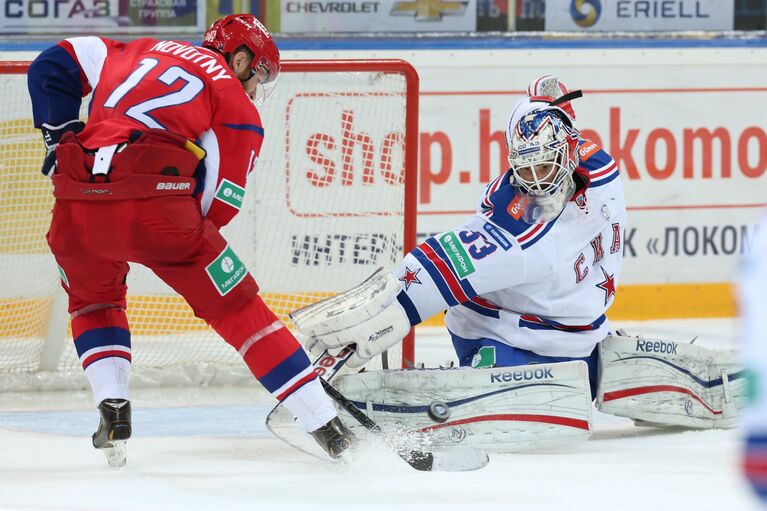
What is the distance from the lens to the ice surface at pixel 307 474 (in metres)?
2.48

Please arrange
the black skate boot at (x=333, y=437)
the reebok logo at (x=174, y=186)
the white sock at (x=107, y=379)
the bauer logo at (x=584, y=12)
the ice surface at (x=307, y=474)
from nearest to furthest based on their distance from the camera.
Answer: the ice surface at (x=307, y=474) → the reebok logo at (x=174, y=186) → the black skate boot at (x=333, y=437) → the white sock at (x=107, y=379) → the bauer logo at (x=584, y=12)

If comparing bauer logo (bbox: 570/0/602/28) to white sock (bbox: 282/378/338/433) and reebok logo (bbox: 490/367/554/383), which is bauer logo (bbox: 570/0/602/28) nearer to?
reebok logo (bbox: 490/367/554/383)

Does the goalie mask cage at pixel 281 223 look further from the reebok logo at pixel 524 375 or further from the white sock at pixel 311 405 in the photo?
the white sock at pixel 311 405

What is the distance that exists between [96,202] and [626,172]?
9.99 ft

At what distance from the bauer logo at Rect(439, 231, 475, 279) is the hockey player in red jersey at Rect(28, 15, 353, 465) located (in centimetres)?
55

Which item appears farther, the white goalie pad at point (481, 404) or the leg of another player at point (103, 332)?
Answer: the white goalie pad at point (481, 404)

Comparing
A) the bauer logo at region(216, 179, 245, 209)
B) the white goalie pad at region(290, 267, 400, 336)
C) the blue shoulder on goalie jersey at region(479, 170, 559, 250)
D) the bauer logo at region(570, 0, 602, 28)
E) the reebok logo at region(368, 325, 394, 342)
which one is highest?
the bauer logo at region(570, 0, 602, 28)

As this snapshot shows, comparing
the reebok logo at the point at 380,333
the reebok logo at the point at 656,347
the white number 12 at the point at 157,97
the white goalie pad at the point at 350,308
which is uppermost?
the white number 12 at the point at 157,97

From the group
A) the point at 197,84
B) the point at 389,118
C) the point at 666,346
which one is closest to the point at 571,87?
the point at 389,118

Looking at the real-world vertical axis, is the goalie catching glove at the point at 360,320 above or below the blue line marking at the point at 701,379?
above

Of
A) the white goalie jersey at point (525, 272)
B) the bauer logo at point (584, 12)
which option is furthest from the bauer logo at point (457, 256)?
the bauer logo at point (584, 12)

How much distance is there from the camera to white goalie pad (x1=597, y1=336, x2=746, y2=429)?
327cm

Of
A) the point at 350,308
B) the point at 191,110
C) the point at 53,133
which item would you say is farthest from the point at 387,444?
the point at 53,133

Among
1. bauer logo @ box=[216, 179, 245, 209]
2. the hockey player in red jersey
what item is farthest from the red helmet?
bauer logo @ box=[216, 179, 245, 209]
